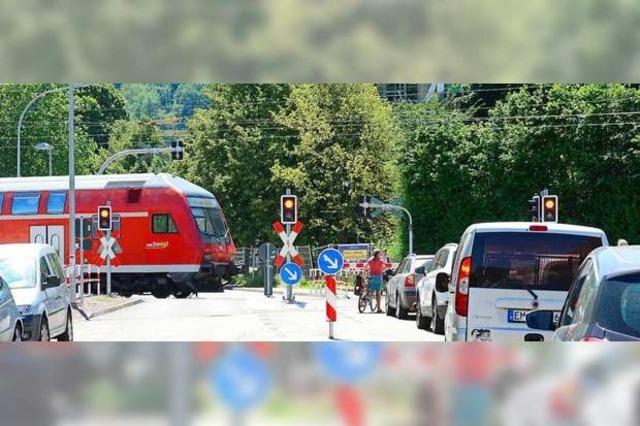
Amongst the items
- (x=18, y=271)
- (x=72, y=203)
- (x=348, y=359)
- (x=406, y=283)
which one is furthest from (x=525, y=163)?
(x=348, y=359)

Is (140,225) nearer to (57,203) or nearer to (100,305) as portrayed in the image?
(57,203)

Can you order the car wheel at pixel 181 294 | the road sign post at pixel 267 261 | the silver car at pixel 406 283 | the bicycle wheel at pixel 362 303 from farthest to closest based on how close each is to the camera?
the car wheel at pixel 181 294 → the bicycle wheel at pixel 362 303 → the road sign post at pixel 267 261 → the silver car at pixel 406 283

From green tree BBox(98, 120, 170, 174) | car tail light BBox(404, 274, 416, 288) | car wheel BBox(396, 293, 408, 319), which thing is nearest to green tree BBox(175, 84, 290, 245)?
green tree BBox(98, 120, 170, 174)

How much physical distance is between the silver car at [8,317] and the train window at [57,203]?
57.1ft

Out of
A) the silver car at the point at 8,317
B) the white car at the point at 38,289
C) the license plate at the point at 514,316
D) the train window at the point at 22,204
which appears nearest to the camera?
the license plate at the point at 514,316

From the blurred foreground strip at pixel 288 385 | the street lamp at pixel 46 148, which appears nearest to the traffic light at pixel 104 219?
the street lamp at pixel 46 148

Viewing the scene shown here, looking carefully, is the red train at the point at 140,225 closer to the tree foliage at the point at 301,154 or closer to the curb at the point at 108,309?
the curb at the point at 108,309

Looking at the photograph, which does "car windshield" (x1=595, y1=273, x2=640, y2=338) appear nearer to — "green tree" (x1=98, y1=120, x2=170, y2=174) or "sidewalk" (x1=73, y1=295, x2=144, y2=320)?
"green tree" (x1=98, y1=120, x2=170, y2=174)

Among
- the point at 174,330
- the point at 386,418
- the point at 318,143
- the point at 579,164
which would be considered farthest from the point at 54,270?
the point at 579,164

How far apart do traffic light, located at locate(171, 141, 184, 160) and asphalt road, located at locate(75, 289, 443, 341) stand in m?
3.28

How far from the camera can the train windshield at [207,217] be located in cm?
3388

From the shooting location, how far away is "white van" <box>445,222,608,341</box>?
13547 mm

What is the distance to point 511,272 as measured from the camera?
45.0ft

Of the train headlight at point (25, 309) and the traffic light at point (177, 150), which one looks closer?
the train headlight at point (25, 309)
